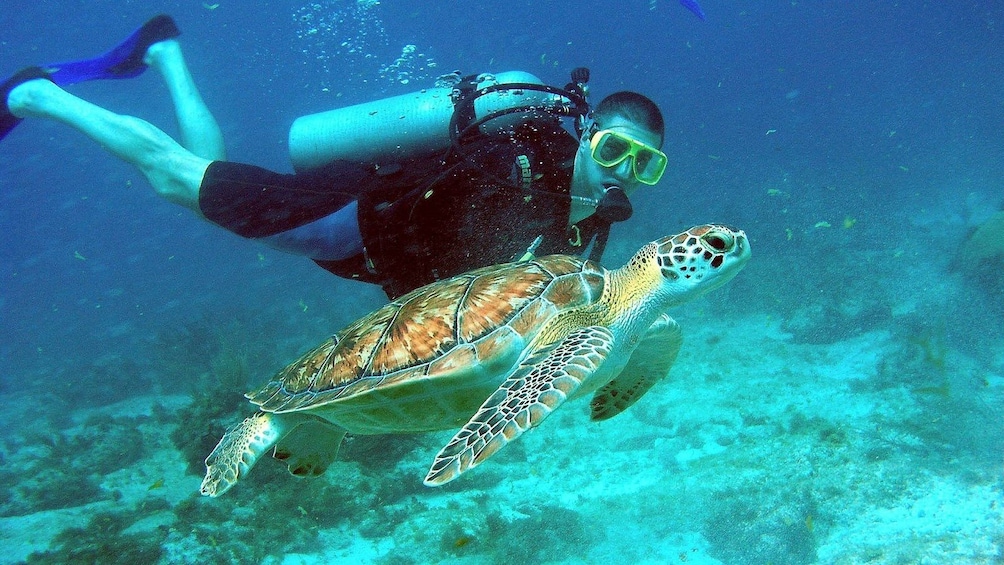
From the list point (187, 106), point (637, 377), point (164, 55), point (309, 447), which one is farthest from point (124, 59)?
point (637, 377)

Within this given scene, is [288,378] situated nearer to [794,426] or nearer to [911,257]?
[794,426]

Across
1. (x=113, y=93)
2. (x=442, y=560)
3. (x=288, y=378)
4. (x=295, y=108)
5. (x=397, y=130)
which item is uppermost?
(x=295, y=108)

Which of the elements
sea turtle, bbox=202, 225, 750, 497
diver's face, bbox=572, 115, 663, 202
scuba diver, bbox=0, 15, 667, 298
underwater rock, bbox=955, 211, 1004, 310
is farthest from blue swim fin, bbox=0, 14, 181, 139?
underwater rock, bbox=955, 211, 1004, 310

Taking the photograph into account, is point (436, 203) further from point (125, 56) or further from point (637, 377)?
point (125, 56)

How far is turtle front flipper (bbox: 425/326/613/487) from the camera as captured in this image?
6.16 feet

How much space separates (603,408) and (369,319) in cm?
203

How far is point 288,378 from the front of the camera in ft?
11.2

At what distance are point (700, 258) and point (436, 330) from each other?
1714mm

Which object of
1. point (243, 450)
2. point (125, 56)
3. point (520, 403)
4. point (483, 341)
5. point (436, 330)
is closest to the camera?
point (520, 403)

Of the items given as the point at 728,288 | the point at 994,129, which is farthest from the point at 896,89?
the point at 728,288

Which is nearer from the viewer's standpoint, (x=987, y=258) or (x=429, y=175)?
(x=429, y=175)

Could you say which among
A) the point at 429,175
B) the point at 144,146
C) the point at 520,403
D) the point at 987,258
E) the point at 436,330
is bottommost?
the point at 987,258

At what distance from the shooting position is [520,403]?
2076 mm

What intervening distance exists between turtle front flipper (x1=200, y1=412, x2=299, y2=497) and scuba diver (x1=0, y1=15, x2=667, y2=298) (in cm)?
154
